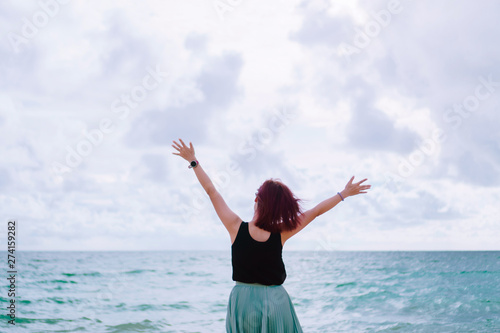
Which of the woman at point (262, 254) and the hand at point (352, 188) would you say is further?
the hand at point (352, 188)

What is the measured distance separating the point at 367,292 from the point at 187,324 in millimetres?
8257

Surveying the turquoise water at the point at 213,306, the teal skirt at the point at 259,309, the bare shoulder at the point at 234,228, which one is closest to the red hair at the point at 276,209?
the bare shoulder at the point at 234,228

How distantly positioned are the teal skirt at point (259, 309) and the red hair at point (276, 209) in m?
0.41

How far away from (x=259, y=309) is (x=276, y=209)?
0.66 meters

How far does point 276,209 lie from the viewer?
3.08 meters

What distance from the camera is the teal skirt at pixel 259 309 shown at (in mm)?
3158

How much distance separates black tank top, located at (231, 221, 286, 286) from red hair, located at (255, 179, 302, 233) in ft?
0.25

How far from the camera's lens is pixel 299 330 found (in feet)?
10.8

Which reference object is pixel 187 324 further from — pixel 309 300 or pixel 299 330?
pixel 299 330

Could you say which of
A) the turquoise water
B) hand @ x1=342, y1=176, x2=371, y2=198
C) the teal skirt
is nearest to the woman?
the teal skirt

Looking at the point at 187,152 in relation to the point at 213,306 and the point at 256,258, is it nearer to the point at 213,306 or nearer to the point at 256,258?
the point at 256,258

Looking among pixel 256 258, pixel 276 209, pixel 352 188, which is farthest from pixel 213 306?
pixel 276 209

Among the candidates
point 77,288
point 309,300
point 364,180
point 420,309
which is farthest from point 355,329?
point 77,288

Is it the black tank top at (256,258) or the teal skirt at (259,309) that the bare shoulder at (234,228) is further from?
the teal skirt at (259,309)
